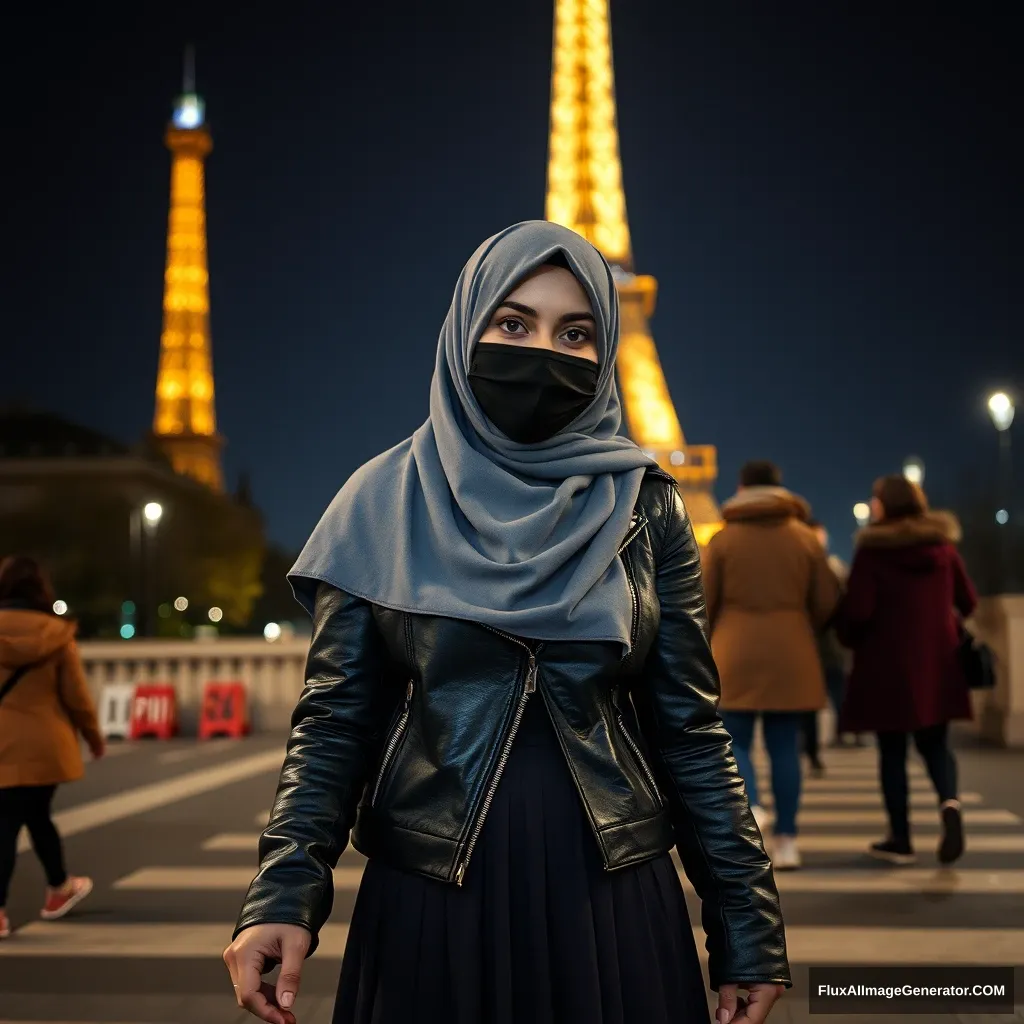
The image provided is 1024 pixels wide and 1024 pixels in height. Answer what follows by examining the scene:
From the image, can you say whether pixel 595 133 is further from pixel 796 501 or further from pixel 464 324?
pixel 464 324

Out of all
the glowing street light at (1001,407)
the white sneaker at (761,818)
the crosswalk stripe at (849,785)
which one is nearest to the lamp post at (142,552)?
the glowing street light at (1001,407)

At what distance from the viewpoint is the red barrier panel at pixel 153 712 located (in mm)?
13883

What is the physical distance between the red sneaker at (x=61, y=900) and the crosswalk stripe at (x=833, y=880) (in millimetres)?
455

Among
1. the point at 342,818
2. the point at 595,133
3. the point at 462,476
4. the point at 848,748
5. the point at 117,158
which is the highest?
the point at 117,158

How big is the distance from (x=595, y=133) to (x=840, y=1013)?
66.4 meters

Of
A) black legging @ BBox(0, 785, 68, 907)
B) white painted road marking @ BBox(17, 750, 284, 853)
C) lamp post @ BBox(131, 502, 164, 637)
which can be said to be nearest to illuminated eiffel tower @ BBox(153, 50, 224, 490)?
lamp post @ BBox(131, 502, 164, 637)

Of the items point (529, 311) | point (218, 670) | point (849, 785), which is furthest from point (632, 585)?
point (218, 670)

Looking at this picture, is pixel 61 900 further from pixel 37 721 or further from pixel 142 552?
pixel 142 552

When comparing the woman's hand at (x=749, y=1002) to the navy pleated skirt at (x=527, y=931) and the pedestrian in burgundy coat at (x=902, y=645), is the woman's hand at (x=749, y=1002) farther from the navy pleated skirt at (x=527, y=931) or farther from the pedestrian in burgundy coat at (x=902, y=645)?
the pedestrian in burgundy coat at (x=902, y=645)

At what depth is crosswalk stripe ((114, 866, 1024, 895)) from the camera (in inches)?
240

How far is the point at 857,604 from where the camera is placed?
6.92m

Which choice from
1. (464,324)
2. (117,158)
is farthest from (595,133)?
(464,324)

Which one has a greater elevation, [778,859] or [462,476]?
[462,476]

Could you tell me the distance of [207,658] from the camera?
14602mm
